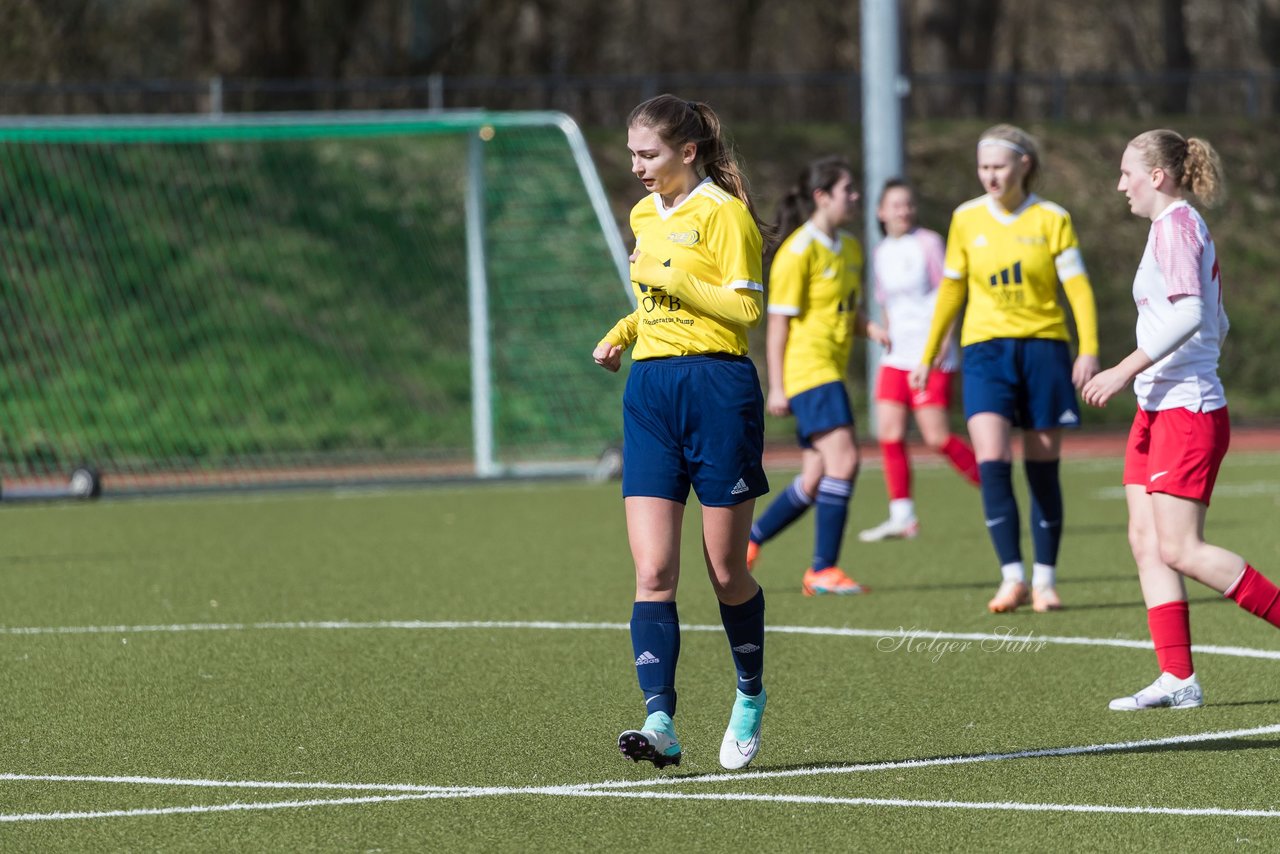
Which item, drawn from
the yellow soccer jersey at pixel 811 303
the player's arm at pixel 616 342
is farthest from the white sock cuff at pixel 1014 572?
the player's arm at pixel 616 342

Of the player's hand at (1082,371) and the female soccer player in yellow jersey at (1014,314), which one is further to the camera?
the female soccer player in yellow jersey at (1014,314)

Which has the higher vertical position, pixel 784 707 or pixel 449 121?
pixel 449 121

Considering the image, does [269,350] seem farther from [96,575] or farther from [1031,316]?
[1031,316]

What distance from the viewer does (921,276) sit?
37.7ft

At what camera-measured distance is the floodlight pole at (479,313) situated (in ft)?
52.6

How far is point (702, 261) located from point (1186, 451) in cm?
178

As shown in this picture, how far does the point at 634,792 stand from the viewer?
5230mm

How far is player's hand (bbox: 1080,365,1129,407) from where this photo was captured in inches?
227

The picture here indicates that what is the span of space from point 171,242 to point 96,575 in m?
11.2

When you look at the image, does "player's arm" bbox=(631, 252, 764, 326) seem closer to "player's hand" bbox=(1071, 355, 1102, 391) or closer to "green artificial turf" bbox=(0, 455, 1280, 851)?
"green artificial turf" bbox=(0, 455, 1280, 851)

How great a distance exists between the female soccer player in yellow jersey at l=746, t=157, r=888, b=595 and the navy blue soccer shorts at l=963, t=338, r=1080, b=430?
0.92 meters

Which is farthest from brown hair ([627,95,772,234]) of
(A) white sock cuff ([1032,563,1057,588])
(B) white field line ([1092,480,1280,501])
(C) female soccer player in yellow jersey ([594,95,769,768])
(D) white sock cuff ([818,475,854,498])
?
(B) white field line ([1092,480,1280,501])

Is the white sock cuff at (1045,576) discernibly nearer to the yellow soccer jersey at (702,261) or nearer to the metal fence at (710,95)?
the yellow soccer jersey at (702,261)

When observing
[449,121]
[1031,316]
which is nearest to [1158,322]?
[1031,316]
